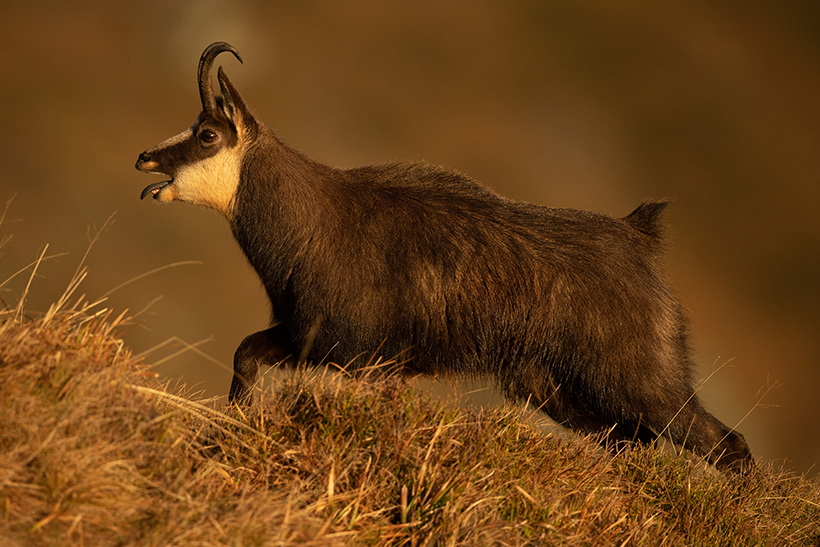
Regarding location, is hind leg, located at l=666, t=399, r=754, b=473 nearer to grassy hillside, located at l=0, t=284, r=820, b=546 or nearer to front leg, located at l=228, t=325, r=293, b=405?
grassy hillside, located at l=0, t=284, r=820, b=546

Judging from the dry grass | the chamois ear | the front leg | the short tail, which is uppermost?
the short tail

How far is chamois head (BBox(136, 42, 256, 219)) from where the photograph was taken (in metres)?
4.82

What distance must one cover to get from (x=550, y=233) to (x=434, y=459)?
2334 mm

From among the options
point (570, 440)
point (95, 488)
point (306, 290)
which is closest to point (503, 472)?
point (570, 440)

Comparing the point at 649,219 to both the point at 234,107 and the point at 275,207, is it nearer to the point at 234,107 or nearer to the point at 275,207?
the point at 275,207

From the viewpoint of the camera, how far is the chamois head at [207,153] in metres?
4.82

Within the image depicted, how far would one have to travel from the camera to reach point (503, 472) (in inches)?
124

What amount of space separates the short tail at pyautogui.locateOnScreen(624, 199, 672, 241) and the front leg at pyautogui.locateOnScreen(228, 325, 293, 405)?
262 centimetres

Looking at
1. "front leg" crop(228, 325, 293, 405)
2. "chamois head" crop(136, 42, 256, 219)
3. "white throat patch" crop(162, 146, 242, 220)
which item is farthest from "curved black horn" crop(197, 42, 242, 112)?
"front leg" crop(228, 325, 293, 405)

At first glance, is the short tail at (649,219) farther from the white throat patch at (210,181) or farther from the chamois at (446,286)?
the white throat patch at (210,181)

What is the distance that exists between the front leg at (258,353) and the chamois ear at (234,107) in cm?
143

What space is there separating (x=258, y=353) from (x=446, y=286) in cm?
132

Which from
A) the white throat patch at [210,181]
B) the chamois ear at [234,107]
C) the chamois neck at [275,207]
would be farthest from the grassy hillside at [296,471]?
the chamois ear at [234,107]

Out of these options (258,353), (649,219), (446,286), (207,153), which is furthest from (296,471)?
(649,219)
